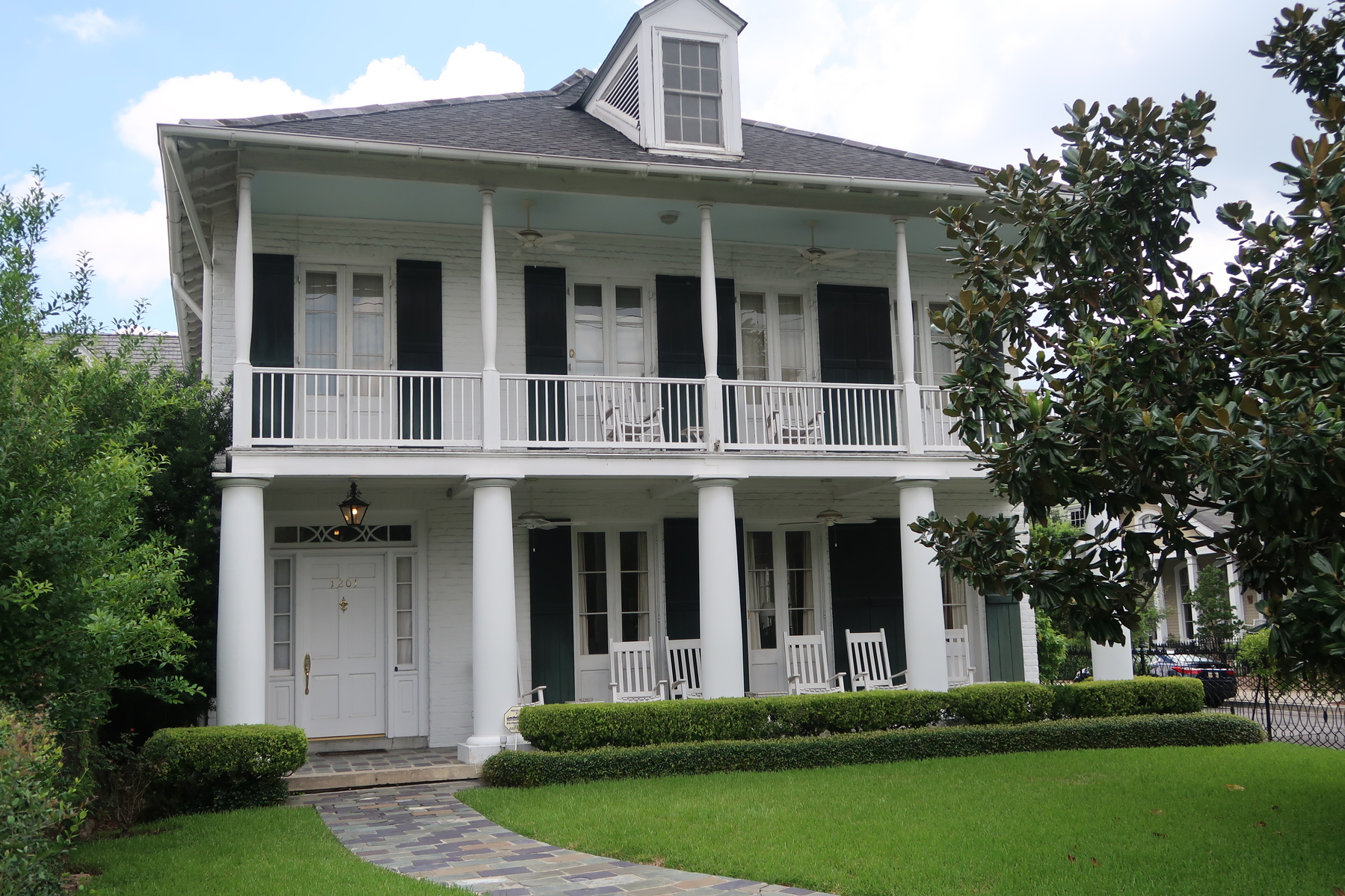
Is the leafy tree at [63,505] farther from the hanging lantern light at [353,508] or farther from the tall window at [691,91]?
the tall window at [691,91]

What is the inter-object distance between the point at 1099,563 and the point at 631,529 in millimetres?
7532

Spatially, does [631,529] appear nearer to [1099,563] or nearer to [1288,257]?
[1099,563]

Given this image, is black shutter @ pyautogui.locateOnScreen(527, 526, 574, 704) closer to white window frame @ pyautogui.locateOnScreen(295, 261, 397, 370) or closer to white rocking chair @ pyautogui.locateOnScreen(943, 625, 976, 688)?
white window frame @ pyautogui.locateOnScreen(295, 261, 397, 370)

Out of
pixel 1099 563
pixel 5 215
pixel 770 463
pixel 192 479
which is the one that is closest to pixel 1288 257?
pixel 1099 563

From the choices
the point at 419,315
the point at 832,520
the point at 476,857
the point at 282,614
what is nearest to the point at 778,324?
the point at 832,520

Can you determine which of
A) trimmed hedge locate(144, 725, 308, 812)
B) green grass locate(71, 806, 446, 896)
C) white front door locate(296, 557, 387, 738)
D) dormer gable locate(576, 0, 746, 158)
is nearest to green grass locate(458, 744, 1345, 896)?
green grass locate(71, 806, 446, 896)

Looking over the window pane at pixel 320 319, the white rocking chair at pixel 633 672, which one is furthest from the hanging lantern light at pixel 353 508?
the white rocking chair at pixel 633 672

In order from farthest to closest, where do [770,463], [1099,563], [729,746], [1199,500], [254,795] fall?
[770,463], [729,746], [254,795], [1099,563], [1199,500]

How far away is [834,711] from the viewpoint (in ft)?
37.0

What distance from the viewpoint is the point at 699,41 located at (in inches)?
528

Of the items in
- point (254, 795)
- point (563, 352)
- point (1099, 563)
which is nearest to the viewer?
point (1099, 563)

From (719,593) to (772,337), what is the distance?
12.6 feet

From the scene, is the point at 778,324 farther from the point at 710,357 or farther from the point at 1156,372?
the point at 1156,372

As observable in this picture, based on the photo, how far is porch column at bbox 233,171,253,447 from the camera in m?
10.4
